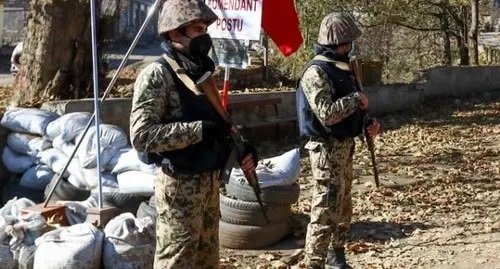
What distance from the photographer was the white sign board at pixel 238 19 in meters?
7.08

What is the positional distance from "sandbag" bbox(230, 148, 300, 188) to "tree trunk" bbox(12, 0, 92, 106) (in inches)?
195

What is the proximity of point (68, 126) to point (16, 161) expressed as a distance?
2.81ft

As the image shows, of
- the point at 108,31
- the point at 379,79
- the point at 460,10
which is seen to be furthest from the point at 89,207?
the point at 460,10

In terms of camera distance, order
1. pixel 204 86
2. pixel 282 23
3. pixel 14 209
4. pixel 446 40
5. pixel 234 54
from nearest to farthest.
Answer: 1. pixel 204 86
2. pixel 14 209
3. pixel 282 23
4. pixel 234 54
5. pixel 446 40

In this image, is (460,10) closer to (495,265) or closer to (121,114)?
(121,114)

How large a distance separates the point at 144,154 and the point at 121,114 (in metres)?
5.85

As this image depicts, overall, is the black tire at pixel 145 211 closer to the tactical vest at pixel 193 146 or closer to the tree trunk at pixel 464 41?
the tactical vest at pixel 193 146

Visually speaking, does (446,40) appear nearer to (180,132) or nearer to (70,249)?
(70,249)

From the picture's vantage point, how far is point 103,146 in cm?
727

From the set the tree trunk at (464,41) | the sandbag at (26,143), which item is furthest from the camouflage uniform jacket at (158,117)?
the tree trunk at (464,41)

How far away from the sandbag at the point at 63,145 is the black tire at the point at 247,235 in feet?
5.71

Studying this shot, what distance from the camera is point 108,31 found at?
12633mm

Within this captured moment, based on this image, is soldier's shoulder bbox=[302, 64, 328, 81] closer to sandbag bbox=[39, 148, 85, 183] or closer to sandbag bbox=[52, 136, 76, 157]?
sandbag bbox=[39, 148, 85, 183]

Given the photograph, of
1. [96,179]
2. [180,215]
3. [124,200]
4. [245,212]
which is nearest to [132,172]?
[124,200]
